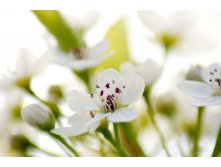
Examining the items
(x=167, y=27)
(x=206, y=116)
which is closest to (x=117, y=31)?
(x=167, y=27)

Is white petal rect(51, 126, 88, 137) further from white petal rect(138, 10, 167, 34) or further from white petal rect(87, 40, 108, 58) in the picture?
white petal rect(138, 10, 167, 34)

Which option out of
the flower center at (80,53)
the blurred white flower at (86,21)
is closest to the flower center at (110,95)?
the flower center at (80,53)

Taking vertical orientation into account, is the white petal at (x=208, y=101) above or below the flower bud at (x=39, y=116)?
above

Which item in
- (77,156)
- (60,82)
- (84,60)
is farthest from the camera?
(60,82)

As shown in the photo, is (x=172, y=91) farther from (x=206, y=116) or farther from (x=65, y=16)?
(x=65, y=16)

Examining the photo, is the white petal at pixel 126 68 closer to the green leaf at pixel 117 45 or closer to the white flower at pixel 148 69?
the white flower at pixel 148 69
